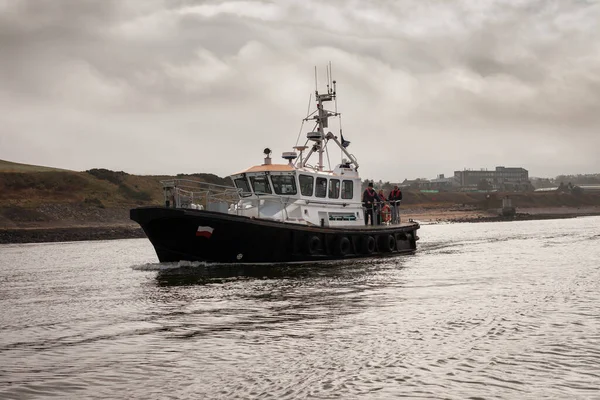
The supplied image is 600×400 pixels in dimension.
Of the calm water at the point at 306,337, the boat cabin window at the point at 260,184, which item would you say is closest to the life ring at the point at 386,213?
the boat cabin window at the point at 260,184

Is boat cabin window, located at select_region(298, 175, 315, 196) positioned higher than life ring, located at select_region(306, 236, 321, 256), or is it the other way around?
boat cabin window, located at select_region(298, 175, 315, 196)

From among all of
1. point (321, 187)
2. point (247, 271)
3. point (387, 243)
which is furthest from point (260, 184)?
point (387, 243)

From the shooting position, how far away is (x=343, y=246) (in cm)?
2352

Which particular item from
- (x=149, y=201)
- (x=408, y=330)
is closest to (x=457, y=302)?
(x=408, y=330)

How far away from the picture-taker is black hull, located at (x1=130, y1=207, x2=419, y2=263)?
795 inches

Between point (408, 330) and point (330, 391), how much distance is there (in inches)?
142

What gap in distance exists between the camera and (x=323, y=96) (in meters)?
26.7

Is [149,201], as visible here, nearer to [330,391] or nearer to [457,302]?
[457,302]

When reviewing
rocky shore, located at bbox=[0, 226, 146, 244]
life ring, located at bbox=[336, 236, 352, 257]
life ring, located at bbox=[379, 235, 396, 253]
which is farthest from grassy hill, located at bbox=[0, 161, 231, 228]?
life ring, located at bbox=[336, 236, 352, 257]

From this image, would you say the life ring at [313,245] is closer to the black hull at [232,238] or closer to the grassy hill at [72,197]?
the black hull at [232,238]

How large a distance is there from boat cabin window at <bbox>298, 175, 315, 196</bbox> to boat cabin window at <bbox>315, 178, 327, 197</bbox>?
309 millimetres

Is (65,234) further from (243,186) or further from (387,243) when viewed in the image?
(387,243)

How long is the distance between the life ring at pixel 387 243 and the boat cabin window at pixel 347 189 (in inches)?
87.7

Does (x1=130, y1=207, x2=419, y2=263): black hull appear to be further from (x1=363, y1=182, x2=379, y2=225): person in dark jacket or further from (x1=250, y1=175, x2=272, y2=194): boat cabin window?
(x1=363, y1=182, x2=379, y2=225): person in dark jacket
